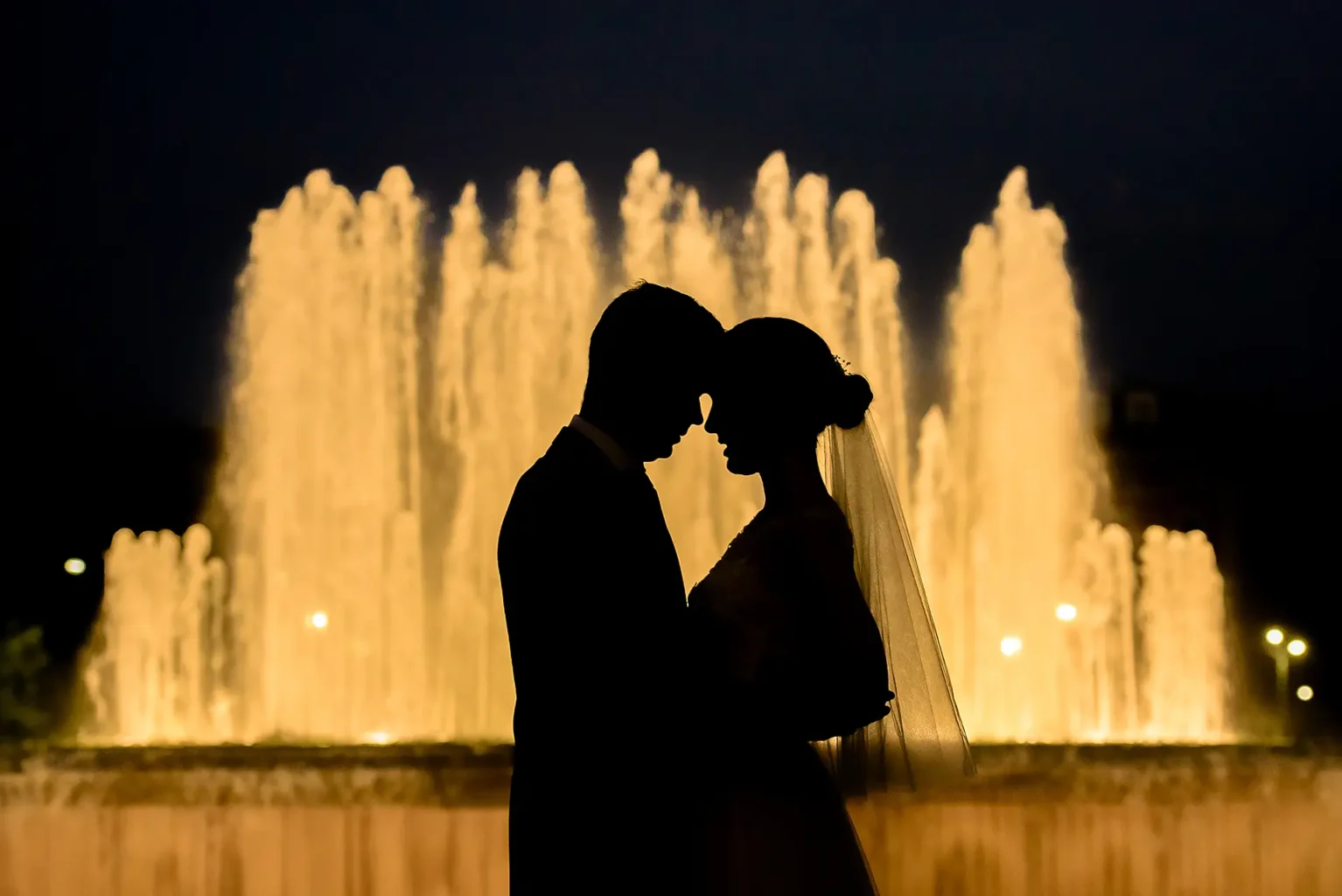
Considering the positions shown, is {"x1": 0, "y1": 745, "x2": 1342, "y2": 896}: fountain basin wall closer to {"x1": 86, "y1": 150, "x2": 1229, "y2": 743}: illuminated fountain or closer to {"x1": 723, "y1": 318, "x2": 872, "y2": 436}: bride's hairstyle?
{"x1": 723, "y1": 318, "x2": 872, "y2": 436}: bride's hairstyle

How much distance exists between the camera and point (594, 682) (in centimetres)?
260

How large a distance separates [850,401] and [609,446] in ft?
2.88

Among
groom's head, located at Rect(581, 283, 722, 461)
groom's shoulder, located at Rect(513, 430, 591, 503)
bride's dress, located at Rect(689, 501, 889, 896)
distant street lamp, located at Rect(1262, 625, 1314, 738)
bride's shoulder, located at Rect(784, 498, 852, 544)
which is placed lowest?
distant street lamp, located at Rect(1262, 625, 1314, 738)

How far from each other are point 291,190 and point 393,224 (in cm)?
118

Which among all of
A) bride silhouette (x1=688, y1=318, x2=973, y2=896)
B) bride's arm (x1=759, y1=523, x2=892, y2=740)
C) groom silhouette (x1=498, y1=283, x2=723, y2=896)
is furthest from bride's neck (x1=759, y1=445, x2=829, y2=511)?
groom silhouette (x1=498, y1=283, x2=723, y2=896)

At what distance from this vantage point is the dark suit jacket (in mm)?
2580

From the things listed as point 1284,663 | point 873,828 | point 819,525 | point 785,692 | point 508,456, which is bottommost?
point 1284,663

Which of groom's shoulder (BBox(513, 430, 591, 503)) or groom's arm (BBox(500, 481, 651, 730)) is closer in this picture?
groom's arm (BBox(500, 481, 651, 730))

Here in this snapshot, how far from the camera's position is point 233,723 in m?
14.1

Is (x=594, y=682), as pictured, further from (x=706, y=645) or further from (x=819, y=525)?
(x=819, y=525)

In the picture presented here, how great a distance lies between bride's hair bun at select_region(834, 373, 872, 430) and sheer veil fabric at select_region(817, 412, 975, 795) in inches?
14.2

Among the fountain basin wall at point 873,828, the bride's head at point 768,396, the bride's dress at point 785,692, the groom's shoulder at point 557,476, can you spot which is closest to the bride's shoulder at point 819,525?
Result: the bride's dress at point 785,692

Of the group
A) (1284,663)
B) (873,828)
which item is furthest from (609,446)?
(1284,663)

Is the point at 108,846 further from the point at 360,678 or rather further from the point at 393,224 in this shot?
the point at 393,224
